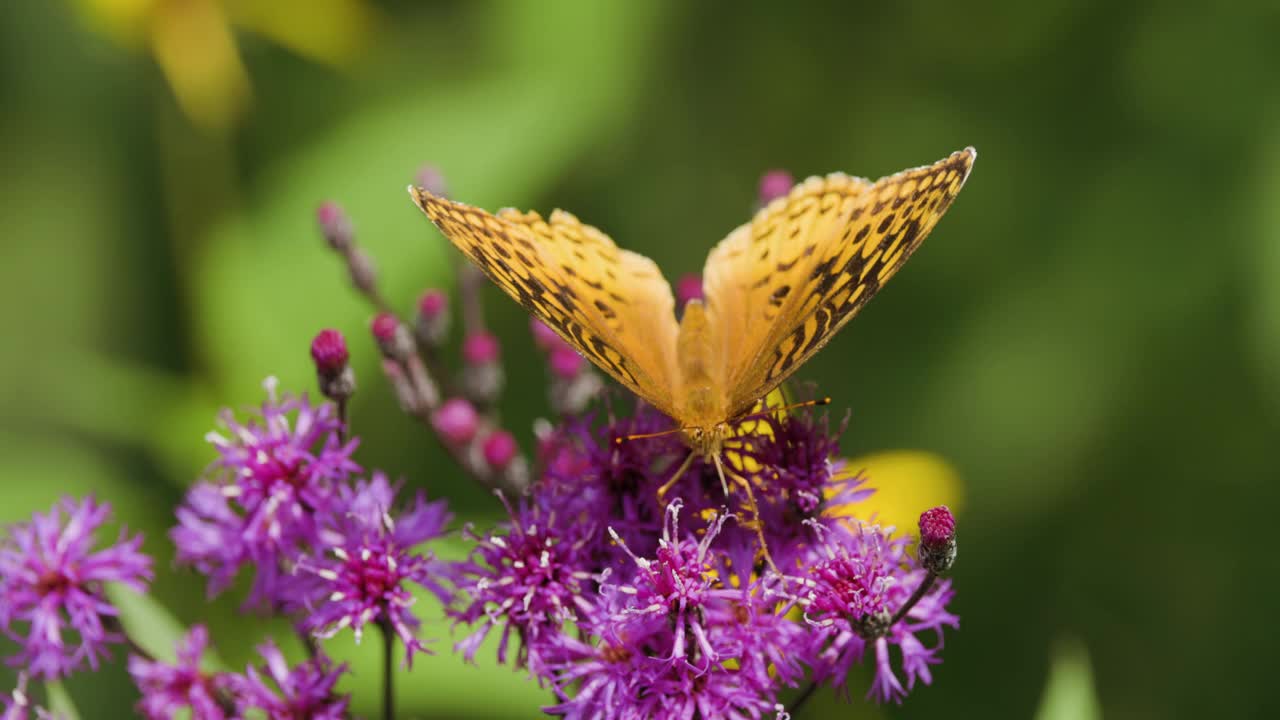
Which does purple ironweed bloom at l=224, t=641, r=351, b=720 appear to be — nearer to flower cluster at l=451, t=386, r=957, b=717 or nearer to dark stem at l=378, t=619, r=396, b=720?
dark stem at l=378, t=619, r=396, b=720

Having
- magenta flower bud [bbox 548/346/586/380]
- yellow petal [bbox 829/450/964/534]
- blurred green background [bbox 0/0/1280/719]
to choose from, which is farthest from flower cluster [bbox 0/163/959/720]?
blurred green background [bbox 0/0/1280/719]

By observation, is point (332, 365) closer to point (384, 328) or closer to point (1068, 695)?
point (384, 328)

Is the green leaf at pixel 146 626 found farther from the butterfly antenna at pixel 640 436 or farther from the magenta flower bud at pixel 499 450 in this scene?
the butterfly antenna at pixel 640 436

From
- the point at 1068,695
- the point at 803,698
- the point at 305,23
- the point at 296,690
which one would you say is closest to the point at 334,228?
the point at 296,690

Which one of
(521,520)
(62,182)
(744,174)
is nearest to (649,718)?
(521,520)

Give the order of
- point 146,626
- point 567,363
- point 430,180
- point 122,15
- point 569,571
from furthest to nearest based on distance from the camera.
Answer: point 122,15
point 430,180
point 567,363
point 146,626
point 569,571

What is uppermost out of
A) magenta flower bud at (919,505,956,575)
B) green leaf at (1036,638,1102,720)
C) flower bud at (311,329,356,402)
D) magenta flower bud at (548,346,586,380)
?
magenta flower bud at (548,346,586,380)
